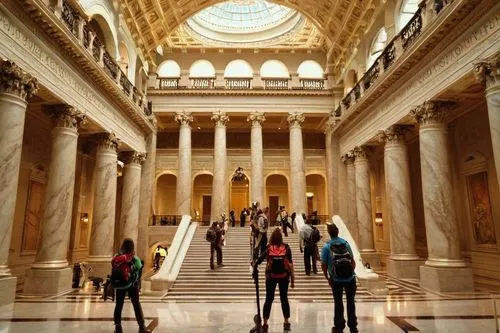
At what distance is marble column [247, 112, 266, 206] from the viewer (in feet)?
64.0

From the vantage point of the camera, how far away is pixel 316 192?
24453 millimetres

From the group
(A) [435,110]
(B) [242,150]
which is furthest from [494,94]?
(B) [242,150]

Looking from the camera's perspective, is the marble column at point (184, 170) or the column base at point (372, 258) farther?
the marble column at point (184, 170)

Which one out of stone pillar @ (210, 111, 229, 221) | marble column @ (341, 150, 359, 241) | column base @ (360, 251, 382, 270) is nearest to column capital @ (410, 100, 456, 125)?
marble column @ (341, 150, 359, 241)

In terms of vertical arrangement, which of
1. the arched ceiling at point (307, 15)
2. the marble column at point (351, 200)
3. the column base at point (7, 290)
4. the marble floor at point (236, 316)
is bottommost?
the marble floor at point (236, 316)

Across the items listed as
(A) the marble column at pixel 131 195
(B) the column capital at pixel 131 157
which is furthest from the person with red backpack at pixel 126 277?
(B) the column capital at pixel 131 157

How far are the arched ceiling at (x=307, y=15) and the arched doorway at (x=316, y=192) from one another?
7.80 meters

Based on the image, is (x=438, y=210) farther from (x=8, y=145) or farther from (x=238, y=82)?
(x=238, y=82)

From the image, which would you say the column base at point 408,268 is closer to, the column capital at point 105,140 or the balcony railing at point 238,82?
the column capital at point 105,140

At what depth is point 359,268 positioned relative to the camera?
Answer: 32.1 feet

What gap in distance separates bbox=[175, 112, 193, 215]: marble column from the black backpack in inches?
592

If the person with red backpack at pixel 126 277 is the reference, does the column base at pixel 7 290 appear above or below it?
below

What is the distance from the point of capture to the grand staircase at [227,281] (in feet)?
28.3

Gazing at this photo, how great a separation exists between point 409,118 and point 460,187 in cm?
359
